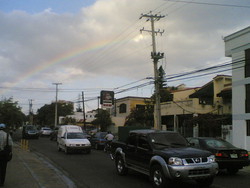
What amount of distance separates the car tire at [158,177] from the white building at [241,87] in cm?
1628

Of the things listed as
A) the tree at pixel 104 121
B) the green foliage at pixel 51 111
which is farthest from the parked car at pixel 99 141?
the green foliage at pixel 51 111

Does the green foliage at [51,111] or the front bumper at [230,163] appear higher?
the green foliage at [51,111]

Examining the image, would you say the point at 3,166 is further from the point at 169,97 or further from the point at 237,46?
the point at 169,97

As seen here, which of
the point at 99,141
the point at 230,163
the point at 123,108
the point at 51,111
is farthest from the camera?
the point at 51,111

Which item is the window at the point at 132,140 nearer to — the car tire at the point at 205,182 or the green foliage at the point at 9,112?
the car tire at the point at 205,182

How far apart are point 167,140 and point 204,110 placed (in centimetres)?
2316

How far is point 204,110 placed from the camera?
31.8 m

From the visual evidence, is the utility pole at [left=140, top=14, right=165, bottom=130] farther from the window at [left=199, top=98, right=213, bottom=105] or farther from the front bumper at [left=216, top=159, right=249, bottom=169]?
the front bumper at [left=216, top=159, right=249, bottom=169]

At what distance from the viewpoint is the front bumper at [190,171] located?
26.2 feet

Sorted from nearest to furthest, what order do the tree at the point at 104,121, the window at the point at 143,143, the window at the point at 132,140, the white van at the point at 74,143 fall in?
1. the window at the point at 143,143
2. the window at the point at 132,140
3. the white van at the point at 74,143
4. the tree at the point at 104,121

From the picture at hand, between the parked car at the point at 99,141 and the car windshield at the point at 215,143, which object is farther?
the parked car at the point at 99,141

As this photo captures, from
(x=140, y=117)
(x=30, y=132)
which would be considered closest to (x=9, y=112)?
(x=30, y=132)

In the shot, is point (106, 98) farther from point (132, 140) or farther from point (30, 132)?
point (132, 140)

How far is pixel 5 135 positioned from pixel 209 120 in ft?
67.4
